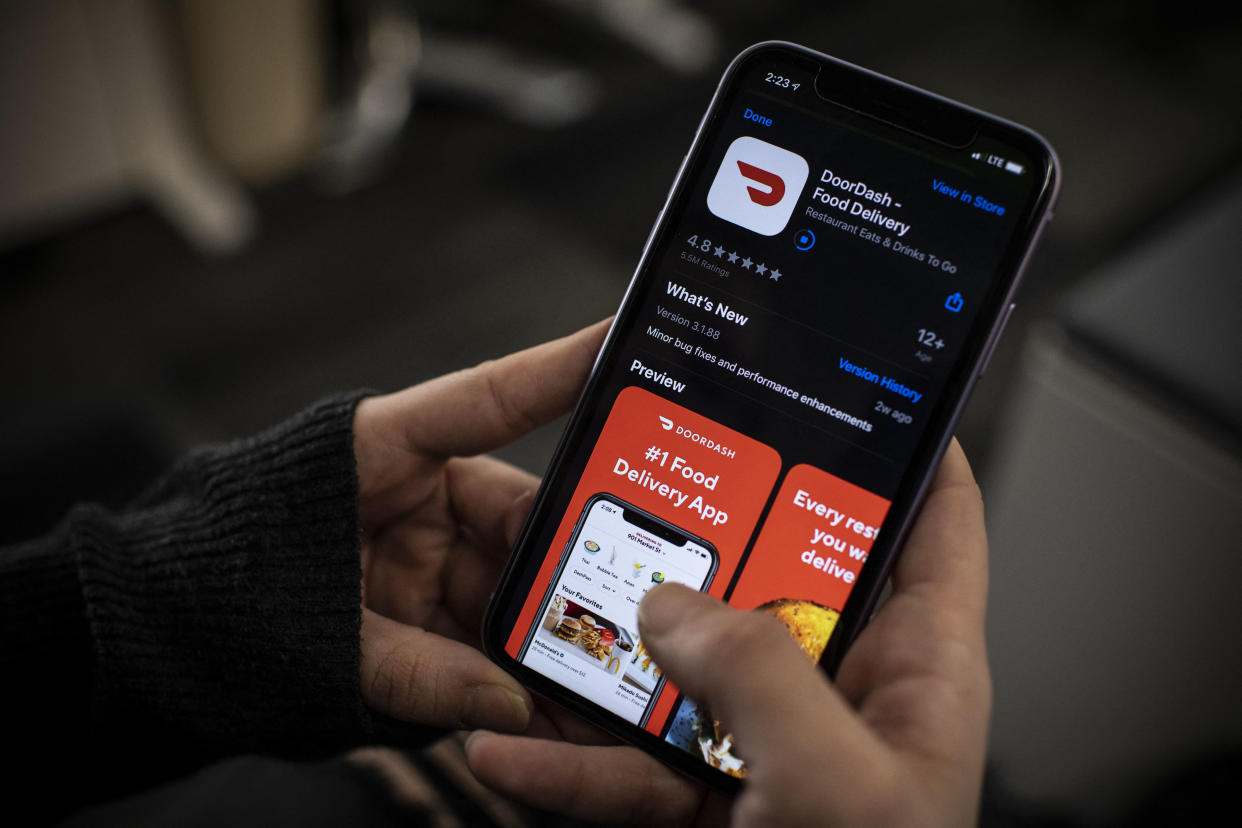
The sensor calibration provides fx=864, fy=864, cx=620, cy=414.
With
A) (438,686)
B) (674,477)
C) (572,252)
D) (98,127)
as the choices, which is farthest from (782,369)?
(98,127)

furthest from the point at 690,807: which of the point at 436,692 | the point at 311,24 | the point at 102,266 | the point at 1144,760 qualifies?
the point at 311,24

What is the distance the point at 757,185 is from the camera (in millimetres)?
610

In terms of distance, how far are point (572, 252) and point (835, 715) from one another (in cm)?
141

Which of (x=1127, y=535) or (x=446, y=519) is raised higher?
(x=1127, y=535)

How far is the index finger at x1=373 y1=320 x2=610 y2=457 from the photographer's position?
0.65m

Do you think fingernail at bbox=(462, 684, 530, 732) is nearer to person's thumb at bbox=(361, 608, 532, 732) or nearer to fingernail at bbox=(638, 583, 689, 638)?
person's thumb at bbox=(361, 608, 532, 732)

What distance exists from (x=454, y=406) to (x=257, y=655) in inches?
8.8

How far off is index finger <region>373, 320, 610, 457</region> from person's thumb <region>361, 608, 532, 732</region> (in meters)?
0.16

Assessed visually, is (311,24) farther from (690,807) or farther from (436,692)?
(690,807)

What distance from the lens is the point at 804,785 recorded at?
0.40 m

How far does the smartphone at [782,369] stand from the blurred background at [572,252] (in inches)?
14.6

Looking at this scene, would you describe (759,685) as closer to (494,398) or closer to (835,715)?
(835,715)

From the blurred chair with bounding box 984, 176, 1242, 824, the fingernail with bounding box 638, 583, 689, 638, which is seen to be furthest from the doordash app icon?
the blurred chair with bounding box 984, 176, 1242, 824

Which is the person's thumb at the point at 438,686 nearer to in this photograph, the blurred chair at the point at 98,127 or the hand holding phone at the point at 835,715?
the hand holding phone at the point at 835,715
